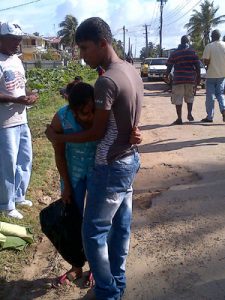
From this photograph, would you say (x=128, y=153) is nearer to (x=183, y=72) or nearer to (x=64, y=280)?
(x=64, y=280)

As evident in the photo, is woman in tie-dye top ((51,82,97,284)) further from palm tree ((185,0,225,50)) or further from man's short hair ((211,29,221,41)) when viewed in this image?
palm tree ((185,0,225,50))

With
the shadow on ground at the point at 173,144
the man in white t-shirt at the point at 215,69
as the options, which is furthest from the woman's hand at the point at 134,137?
the man in white t-shirt at the point at 215,69

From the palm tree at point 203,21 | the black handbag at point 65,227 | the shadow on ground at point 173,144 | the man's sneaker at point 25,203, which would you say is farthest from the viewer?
the palm tree at point 203,21

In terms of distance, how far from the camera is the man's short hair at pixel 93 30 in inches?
100

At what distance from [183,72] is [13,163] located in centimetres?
605

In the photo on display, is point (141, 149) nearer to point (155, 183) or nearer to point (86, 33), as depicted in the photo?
point (155, 183)

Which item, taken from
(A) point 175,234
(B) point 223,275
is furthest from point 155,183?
(B) point 223,275

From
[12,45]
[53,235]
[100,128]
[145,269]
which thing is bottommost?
[145,269]

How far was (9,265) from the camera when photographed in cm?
363

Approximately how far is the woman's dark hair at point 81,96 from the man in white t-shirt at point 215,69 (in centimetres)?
698

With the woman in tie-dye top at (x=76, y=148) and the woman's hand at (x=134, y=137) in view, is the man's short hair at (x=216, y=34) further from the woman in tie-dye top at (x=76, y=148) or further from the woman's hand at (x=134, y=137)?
the woman's hand at (x=134, y=137)

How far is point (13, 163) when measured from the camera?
4309mm

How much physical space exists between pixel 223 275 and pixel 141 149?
13.8 feet

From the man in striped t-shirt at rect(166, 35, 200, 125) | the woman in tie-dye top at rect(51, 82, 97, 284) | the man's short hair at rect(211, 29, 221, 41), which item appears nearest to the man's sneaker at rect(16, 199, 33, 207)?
the woman in tie-dye top at rect(51, 82, 97, 284)
